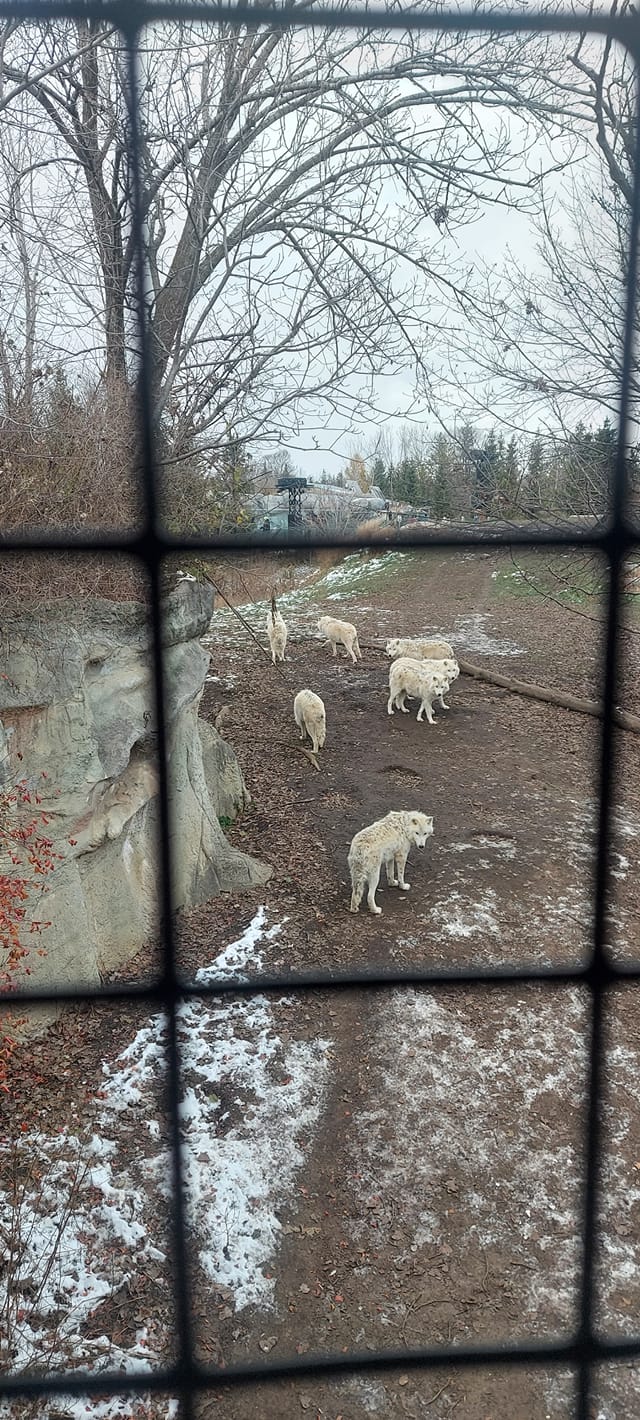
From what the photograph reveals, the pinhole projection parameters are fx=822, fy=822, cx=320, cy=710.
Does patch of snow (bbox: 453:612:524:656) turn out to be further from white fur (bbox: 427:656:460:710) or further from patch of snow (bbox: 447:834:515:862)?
patch of snow (bbox: 447:834:515:862)

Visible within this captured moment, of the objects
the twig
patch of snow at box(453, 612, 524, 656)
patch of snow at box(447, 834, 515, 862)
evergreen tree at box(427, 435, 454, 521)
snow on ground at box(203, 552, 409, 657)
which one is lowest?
the twig

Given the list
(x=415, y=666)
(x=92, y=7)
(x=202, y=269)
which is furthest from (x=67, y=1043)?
(x=415, y=666)

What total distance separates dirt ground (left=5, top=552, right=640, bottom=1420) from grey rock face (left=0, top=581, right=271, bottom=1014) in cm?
22

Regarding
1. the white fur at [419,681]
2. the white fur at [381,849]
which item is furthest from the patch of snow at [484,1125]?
the white fur at [419,681]

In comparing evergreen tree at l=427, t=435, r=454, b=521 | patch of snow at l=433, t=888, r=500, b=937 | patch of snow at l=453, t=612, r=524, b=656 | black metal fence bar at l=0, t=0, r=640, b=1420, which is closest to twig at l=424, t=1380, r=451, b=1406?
black metal fence bar at l=0, t=0, r=640, b=1420

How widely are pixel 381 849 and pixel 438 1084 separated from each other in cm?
128

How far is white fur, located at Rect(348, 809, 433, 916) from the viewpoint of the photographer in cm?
412

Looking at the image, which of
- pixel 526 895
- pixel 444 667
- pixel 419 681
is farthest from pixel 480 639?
pixel 526 895

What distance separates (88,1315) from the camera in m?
2.23

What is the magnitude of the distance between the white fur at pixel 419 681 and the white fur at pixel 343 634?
1.37 meters

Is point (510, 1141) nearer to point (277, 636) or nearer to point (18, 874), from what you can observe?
point (18, 874)

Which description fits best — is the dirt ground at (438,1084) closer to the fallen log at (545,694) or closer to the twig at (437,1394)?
the twig at (437,1394)

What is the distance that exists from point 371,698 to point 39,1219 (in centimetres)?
578

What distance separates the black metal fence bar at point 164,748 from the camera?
1.59 metres
